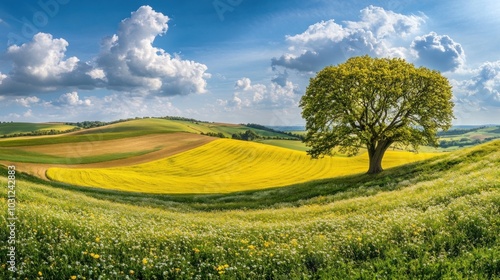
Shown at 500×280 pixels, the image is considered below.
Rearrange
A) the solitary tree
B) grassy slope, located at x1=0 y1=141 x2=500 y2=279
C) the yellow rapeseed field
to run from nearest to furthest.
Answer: grassy slope, located at x1=0 y1=141 x2=500 y2=279 → the solitary tree → the yellow rapeseed field

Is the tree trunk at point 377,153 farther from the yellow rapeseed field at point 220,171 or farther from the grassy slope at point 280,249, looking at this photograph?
the grassy slope at point 280,249

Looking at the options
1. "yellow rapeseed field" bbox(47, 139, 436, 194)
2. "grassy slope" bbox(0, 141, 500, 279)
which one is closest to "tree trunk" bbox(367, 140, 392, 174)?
"yellow rapeseed field" bbox(47, 139, 436, 194)

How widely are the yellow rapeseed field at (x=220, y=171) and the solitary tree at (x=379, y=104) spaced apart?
69.0 ft

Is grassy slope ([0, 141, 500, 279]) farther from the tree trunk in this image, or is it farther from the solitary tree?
the tree trunk

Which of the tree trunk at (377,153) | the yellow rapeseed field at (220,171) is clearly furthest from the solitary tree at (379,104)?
the yellow rapeseed field at (220,171)

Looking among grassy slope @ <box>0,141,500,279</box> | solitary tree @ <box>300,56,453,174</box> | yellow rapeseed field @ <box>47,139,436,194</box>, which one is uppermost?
solitary tree @ <box>300,56,453,174</box>

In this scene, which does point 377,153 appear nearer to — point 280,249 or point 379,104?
point 379,104

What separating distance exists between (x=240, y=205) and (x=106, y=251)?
26.0m

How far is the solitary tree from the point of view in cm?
3828

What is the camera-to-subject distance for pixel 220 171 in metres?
75.4

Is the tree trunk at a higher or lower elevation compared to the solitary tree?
lower

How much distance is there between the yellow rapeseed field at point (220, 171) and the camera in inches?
2359

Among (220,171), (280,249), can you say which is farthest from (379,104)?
(220,171)

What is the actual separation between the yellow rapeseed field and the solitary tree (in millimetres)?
21021
